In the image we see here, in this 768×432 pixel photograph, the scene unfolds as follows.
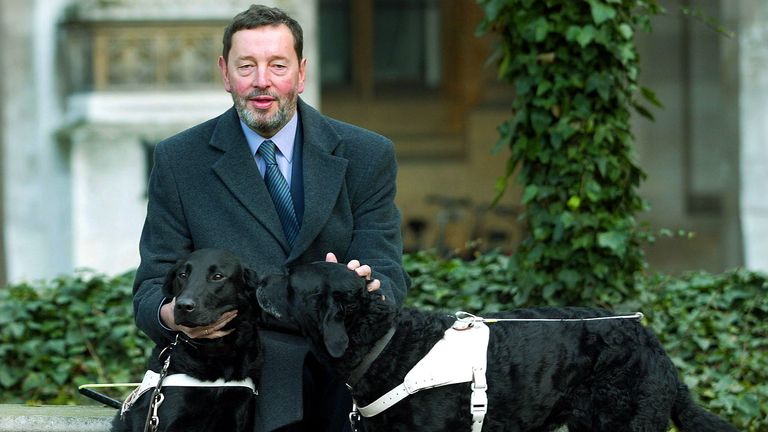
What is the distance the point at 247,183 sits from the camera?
175 inches

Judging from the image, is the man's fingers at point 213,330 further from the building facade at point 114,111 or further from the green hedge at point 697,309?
the building facade at point 114,111

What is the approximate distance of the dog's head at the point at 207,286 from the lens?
13.3ft

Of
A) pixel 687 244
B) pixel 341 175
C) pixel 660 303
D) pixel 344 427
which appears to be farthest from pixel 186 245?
pixel 687 244

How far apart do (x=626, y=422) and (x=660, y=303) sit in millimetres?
2268

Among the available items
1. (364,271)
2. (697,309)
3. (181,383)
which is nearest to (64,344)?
(181,383)

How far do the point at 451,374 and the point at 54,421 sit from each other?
80.0 inches

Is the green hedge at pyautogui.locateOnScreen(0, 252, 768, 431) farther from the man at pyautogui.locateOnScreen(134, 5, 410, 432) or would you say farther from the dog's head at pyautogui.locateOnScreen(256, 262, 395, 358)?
the dog's head at pyautogui.locateOnScreen(256, 262, 395, 358)

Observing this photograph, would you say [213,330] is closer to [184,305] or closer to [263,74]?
[184,305]

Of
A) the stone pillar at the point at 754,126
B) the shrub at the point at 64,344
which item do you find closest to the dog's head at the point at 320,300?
the shrub at the point at 64,344

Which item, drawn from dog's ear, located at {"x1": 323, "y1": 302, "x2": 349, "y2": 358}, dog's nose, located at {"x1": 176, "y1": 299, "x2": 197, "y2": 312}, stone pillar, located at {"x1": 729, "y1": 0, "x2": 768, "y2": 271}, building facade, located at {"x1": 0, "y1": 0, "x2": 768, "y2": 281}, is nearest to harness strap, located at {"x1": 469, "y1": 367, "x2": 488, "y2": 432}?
dog's ear, located at {"x1": 323, "y1": 302, "x2": 349, "y2": 358}

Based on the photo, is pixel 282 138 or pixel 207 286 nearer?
pixel 207 286

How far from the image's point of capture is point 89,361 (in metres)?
6.30

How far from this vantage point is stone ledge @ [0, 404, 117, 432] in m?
5.27

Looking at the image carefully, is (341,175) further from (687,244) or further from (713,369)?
(687,244)
